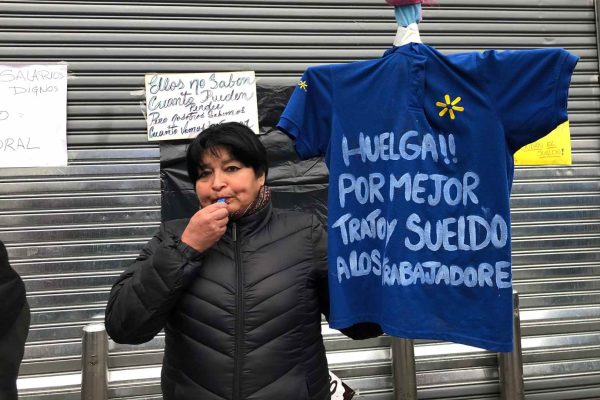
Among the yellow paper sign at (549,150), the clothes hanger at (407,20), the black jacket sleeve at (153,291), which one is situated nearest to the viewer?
the black jacket sleeve at (153,291)

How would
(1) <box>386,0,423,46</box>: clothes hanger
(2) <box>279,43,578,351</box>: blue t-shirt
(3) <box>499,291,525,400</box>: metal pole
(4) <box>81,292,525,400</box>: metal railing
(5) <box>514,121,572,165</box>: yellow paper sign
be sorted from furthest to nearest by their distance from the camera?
(5) <box>514,121,572,165</box>: yellow paper sign, (3) <box>499,291,525,400</box>: metal pole, (4) <box>81,292,525,400</box>: metal railing, (1) <box>386,0,423,46</box>: clothes hanger, (2) <box>279,43,578,351</box>: blue t-shirt

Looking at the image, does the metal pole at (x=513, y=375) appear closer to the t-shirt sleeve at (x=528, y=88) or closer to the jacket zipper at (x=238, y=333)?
the t-shirt sleeve at (x=528, y=88)

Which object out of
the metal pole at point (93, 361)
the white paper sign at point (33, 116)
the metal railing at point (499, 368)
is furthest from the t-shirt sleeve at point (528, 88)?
the white paper sign at point (33, 116)

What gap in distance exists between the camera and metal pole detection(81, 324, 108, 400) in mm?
2707

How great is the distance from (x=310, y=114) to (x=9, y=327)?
1.36m

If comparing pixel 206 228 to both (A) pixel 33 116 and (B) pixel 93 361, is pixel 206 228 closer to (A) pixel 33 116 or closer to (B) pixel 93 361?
(B) pixel 93 361

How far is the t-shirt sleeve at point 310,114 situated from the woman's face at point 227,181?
0.29m

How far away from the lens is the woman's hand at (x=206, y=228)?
1450mm

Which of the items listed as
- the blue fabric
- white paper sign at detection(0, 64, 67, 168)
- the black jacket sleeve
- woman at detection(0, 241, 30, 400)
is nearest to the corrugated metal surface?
white paper sign at detection(0, 64, 67, 168)

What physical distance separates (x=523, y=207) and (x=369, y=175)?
2363 millimetres

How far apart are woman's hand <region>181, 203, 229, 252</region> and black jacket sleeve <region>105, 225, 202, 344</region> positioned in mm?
26

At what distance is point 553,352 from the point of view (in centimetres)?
354

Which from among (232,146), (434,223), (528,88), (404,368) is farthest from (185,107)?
(404,368)

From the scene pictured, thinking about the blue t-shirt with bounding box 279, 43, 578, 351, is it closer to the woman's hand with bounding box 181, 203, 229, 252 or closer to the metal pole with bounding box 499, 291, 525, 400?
the woman's hand with bounding box 181, 203, 229, 252
